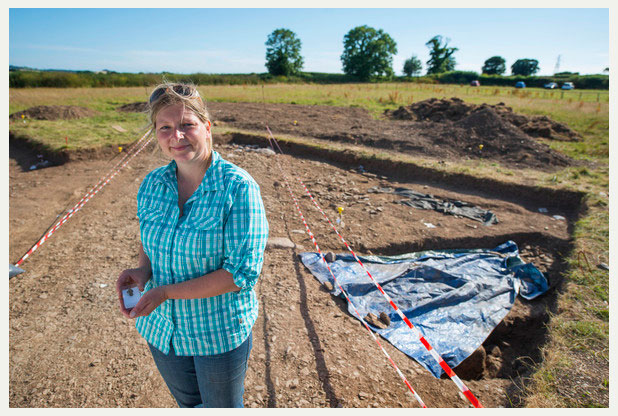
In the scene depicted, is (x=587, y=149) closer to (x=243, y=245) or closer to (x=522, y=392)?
(x=522, y=392)

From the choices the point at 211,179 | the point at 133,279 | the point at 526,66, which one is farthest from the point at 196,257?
the point at 526,66

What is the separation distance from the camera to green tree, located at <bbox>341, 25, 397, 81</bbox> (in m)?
60.6

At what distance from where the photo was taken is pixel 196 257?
1.42 metres

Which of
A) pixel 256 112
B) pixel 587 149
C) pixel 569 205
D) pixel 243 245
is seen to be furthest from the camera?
pixel 256 112

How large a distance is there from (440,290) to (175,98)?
4.02 metres

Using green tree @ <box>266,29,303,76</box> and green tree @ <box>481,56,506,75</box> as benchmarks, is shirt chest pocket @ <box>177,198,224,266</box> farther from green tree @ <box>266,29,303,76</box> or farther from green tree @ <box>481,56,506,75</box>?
green tree @ <box>481,56,506,75</box>

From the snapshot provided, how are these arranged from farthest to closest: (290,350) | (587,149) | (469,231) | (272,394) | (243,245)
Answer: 1. (587,149)
2. (469,231)
3. (290,350)
4. (272,394)
5. (243,245)

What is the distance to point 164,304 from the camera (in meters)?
1.56

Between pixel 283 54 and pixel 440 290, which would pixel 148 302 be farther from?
pixel 283 54

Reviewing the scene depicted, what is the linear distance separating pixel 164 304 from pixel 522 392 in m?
3.17

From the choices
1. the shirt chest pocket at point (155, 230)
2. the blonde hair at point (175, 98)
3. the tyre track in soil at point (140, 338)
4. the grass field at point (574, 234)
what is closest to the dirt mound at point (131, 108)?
the grass field at point (574, 234)

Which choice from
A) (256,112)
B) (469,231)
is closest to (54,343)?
(469,231)

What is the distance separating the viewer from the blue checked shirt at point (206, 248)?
139cm

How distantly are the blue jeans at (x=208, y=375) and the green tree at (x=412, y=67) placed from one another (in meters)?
80.4
